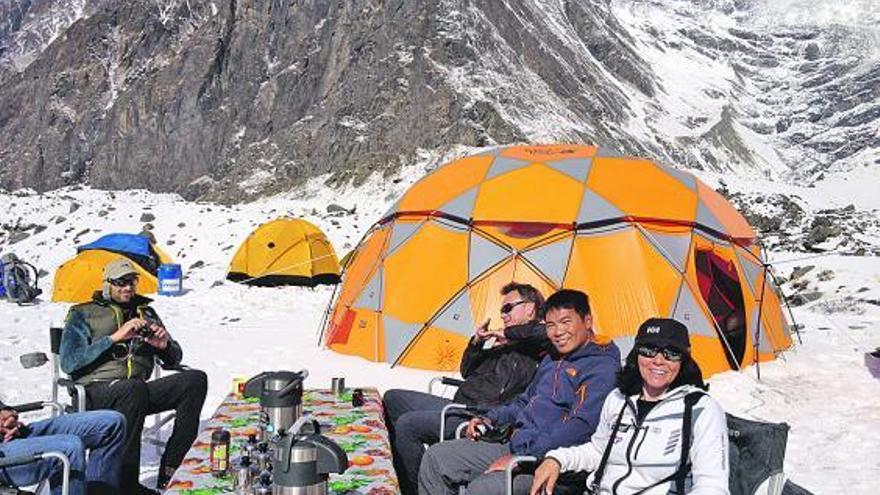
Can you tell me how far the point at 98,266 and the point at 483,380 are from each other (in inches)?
488

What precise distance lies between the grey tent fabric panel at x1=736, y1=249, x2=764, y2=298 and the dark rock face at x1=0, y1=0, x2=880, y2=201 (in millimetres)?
41741

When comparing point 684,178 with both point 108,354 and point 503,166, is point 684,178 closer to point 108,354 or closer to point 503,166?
point 503,166

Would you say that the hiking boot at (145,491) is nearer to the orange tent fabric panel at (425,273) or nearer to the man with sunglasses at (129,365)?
the man with sunglasses at (129,365)

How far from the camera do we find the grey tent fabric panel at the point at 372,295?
10984 millimetres

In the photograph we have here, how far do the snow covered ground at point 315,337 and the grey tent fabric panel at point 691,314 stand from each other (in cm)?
63

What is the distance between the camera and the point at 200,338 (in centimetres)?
1273

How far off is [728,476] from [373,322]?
293 inches

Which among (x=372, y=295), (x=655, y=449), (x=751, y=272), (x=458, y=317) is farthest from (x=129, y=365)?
(x=751, y=272)

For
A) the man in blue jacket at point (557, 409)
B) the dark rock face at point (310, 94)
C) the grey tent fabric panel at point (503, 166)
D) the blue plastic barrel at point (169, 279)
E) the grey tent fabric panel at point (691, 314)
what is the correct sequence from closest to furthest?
the man in blue jacket at point (557, 409) < the grey tent fabric panel at point (691, 314) < the grey tent fabric panel at point (503, 166) < the blue plastic barrel at point (169, 279) < the dark rock face at point (310, 94)

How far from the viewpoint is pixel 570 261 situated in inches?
401

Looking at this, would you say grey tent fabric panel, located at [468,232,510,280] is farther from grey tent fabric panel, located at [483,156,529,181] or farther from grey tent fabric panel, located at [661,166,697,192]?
grey tent fabric panel, located at [661,166,697,192]

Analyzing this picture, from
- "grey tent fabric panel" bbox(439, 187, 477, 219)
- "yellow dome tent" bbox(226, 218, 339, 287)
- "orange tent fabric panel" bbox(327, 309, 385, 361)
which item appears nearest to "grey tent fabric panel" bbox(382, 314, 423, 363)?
"orange tent fabric panel" bbox(327, 309, 385, 361)

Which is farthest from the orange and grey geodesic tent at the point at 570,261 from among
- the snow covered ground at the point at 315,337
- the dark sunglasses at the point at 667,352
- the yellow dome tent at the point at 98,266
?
the yellow dome tent at the point at 98,266

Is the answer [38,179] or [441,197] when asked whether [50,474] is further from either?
[38,179]
